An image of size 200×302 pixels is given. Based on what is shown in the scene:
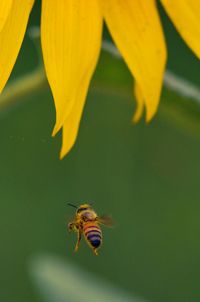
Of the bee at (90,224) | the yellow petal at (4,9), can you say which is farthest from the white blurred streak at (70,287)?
the yellow petal at (4,9)

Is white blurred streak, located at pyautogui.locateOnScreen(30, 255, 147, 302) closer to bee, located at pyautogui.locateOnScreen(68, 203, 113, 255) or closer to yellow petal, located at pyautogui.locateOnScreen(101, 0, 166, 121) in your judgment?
bee, located at pyautogui.locateOnScreen(68, 203, 113, 255)

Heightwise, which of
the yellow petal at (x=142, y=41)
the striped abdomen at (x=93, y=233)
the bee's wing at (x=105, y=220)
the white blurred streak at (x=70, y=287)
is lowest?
the striped abdomen at (x=93, y=233)

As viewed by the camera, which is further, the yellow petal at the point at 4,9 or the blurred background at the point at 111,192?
the blurred background at the point at 111,192

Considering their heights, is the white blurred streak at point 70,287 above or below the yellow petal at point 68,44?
below

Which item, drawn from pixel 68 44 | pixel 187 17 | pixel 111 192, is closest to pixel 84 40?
pixel 68 44

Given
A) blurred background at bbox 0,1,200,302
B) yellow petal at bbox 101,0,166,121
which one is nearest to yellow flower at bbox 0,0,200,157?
yellow petal at bbox 101,0,166,121

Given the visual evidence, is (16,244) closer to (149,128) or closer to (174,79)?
(149,128)

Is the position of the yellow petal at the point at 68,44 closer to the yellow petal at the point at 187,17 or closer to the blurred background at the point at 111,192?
the yellow petal at the point at 187,17

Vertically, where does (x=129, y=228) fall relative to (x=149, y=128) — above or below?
below

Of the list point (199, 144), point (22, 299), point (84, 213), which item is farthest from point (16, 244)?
point (84, 213)
